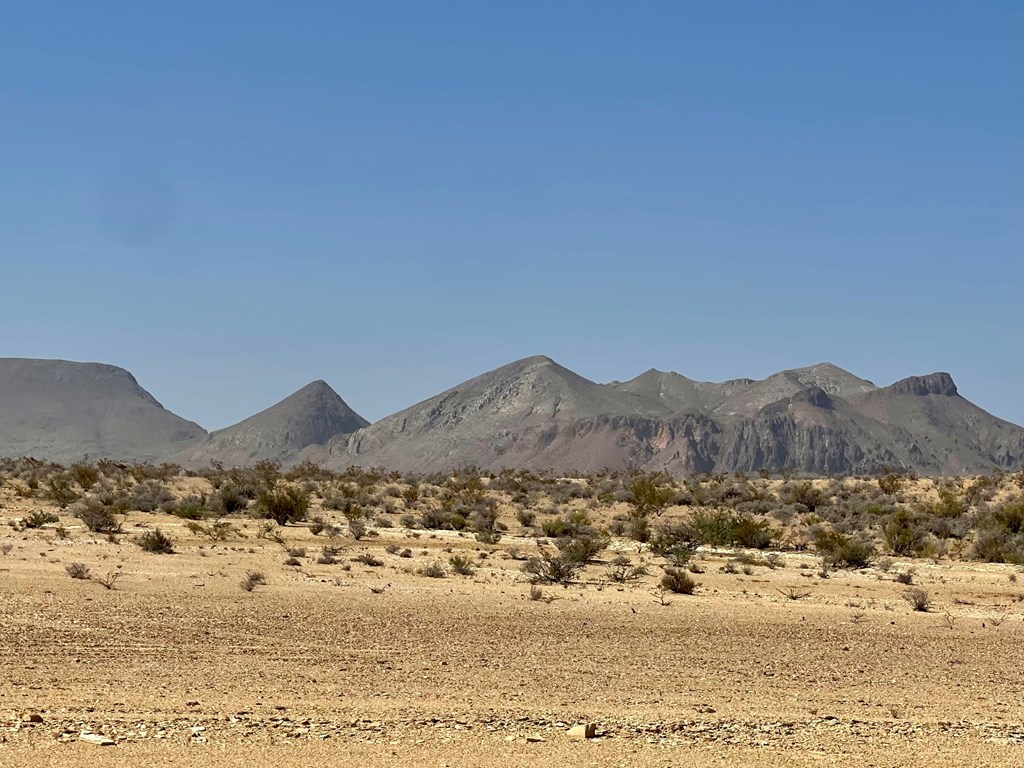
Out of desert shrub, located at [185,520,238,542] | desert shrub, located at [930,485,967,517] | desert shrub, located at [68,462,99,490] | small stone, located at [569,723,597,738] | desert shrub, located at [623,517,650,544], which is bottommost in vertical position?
Answer: small stone, located at [569,723,597,738]

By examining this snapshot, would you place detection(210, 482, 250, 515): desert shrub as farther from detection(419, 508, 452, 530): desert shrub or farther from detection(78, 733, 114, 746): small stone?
detection(78, 733, 114, 746): small stone

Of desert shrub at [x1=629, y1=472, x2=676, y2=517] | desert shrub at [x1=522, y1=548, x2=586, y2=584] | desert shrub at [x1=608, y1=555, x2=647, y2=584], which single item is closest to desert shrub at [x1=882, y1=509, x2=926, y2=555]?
desert shrub at [x1=608, y1=555, x2=647, y2=584]

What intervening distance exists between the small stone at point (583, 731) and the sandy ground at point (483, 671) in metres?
0.14

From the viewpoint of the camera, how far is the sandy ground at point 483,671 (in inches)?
442

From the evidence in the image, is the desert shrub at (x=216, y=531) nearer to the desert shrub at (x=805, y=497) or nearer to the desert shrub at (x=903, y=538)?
the desert shrub at (x=903, y=538)

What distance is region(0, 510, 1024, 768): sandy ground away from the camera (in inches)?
442

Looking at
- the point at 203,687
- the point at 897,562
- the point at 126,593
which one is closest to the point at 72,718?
the point at 203,687

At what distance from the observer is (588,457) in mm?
171500

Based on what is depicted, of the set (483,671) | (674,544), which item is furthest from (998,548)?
(483,671)

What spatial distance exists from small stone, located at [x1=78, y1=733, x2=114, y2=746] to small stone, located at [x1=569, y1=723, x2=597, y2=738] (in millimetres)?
4266

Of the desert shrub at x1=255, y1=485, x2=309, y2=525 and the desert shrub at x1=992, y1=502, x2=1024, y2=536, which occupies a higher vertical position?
the desert shrub at x1=992, y1=502, x2=1024, y2=536

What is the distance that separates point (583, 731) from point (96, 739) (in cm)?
451

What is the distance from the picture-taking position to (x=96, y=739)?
10.8 metres

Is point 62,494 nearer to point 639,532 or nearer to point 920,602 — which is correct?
point 639,532
